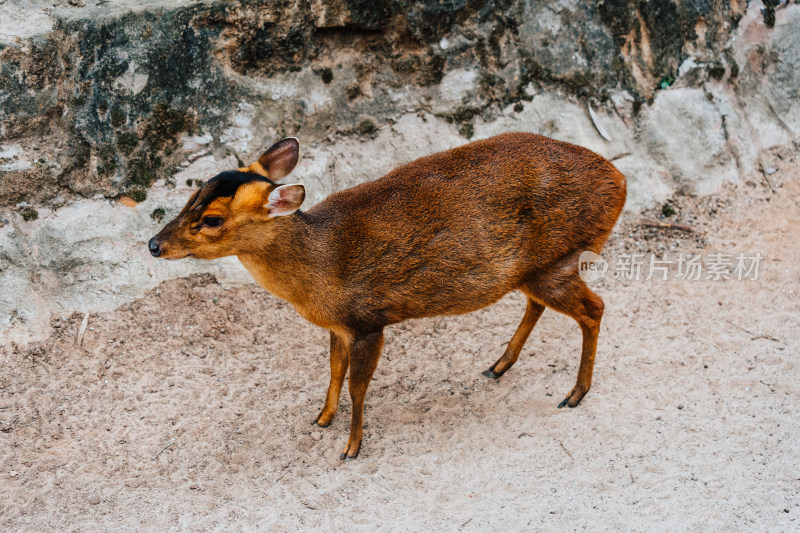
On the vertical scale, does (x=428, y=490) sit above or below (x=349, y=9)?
below

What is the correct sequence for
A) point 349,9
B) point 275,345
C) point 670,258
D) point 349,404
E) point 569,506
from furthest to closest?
point 670,258 < point 349,9 < point 275,345 < point 349,404 < point 569,506

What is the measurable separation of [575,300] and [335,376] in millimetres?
1787

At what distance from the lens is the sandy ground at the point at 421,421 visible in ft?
15.3

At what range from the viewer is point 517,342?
598 centimetres

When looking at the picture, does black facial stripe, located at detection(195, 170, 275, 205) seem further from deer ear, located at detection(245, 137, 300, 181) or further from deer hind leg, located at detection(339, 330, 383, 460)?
deer hind leg, located at detection(339, 330, 383, 460)

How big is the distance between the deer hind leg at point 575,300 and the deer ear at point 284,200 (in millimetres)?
1783

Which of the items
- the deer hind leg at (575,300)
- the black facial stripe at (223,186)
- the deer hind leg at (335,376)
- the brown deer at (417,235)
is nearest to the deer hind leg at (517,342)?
the deer hind leg at (575,300)

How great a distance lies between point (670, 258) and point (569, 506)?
3.52 metres

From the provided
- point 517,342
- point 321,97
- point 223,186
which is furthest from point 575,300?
point 321,97

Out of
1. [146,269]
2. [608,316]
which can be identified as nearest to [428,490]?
[608,316]

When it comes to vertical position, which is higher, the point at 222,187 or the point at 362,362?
the point at 222,187

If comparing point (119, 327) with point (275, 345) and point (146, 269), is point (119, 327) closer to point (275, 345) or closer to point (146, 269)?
point (146, 269)

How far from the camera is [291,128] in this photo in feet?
22.8
